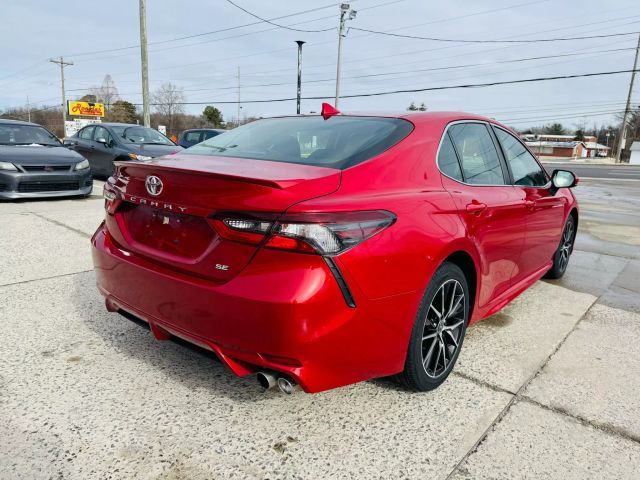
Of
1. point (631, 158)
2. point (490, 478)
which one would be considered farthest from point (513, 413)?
point (631, 158)

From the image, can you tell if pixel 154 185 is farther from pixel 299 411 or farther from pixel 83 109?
pixel 83 109

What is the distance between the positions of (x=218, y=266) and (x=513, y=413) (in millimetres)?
1648

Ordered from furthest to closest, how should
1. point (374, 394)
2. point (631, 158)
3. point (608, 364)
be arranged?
point (631, 158) → point (608, 364) → point (374, 394)

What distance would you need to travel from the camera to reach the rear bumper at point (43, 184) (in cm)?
780

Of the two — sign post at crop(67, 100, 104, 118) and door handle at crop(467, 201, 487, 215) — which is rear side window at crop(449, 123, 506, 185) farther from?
sign post at crop(67, 100, 104, 118)

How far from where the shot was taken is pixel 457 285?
8.78ft

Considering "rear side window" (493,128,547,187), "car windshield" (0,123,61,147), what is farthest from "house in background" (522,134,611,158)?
"rear side window" (493,128,547,187)

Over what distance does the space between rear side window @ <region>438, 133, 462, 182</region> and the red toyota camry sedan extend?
1cm

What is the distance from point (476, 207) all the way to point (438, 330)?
745 millimetres

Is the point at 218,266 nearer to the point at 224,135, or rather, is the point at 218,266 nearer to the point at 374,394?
the point at 374,394

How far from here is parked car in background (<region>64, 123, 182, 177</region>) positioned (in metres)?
11.0

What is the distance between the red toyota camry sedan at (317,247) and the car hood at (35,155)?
6.27m

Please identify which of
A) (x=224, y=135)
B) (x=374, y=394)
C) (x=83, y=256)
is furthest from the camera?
(x=83, y=256)

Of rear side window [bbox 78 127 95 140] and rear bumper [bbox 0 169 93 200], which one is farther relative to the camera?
rear side window [bbox 78 127 95 140]
